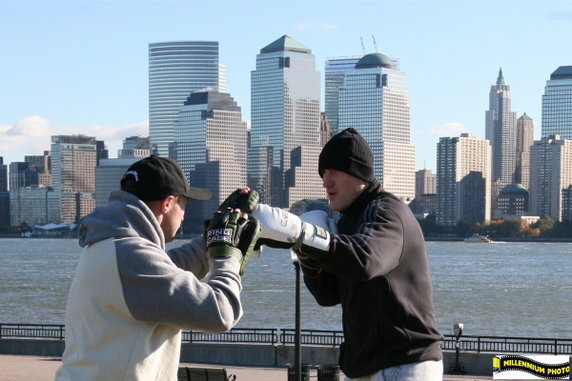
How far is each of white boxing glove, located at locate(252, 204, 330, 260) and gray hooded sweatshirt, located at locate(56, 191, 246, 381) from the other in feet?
1.03

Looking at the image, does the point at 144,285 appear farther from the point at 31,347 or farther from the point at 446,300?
the point at 446,300

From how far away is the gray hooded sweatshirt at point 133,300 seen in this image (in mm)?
3627

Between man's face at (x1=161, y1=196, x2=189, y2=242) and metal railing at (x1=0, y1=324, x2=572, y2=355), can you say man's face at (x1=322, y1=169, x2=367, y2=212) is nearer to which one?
man's face at (x1=161, y1=196, x2=189, y2=242)

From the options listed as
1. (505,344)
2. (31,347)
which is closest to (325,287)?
(31,347)

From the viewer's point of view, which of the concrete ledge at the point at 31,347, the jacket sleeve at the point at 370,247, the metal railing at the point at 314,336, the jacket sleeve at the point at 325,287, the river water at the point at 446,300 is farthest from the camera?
the river water at the point at 446,300

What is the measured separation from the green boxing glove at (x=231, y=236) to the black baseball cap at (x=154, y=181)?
0.22 m

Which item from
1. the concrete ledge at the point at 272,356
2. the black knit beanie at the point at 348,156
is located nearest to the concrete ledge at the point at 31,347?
the concrete ledge at the point at 272,356

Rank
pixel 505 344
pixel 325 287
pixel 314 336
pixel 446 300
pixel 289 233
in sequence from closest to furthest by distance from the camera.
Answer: pixel 289 233, pixel 325 287, pixel 314 336, pixel 505 344, pixel 446 300

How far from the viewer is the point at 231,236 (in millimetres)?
3707

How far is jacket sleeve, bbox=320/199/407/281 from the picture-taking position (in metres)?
4.20

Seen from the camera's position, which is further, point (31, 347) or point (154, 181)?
point (31, 347)

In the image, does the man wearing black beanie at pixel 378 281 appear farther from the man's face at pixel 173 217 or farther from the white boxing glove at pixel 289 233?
the man's face at pixel 173 217

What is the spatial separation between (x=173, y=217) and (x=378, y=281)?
3.29ft

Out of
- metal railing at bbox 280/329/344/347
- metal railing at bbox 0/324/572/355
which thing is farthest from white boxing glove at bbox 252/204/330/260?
metal railing at bbox 280/329/344/347
